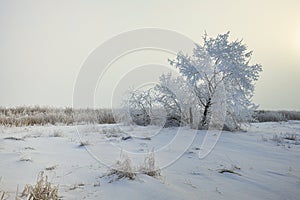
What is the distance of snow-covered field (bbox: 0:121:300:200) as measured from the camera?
3857 millimetres

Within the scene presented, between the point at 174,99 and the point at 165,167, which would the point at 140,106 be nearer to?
the point at 174,99

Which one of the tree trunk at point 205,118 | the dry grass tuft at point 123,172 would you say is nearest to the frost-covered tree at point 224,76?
the tree trunk at point 205,118

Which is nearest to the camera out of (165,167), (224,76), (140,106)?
(165,167)

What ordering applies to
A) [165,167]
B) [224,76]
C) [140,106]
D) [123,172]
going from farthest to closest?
[140,106]
[224,76]
[165,167]
[123,172]

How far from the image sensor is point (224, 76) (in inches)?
423

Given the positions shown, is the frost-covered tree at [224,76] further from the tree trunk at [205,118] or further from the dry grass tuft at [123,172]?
the dry grass tuft at [123,172]

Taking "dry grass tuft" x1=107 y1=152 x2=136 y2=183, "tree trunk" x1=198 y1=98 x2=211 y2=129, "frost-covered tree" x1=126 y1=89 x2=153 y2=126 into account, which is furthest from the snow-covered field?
"frost-covered tree" x1=126 y1=89 x2=153 y2=126

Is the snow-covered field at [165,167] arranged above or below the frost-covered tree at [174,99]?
below

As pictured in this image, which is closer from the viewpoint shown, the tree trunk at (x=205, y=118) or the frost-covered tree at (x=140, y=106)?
the tree trunk at (x=205, y=118)

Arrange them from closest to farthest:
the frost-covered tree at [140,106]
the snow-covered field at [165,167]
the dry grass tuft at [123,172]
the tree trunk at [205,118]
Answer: the snow-covered field at [165,167] < the dry grass tuft at [123,172] < the tree trunk at [205,118] < the frost-covered tree at [140,106]

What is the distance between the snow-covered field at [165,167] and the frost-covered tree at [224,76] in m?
2.38

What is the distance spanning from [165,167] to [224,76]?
6.51 m

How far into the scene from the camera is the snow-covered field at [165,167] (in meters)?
3.86

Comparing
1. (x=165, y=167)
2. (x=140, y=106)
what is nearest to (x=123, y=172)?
(x=165, y=167)
